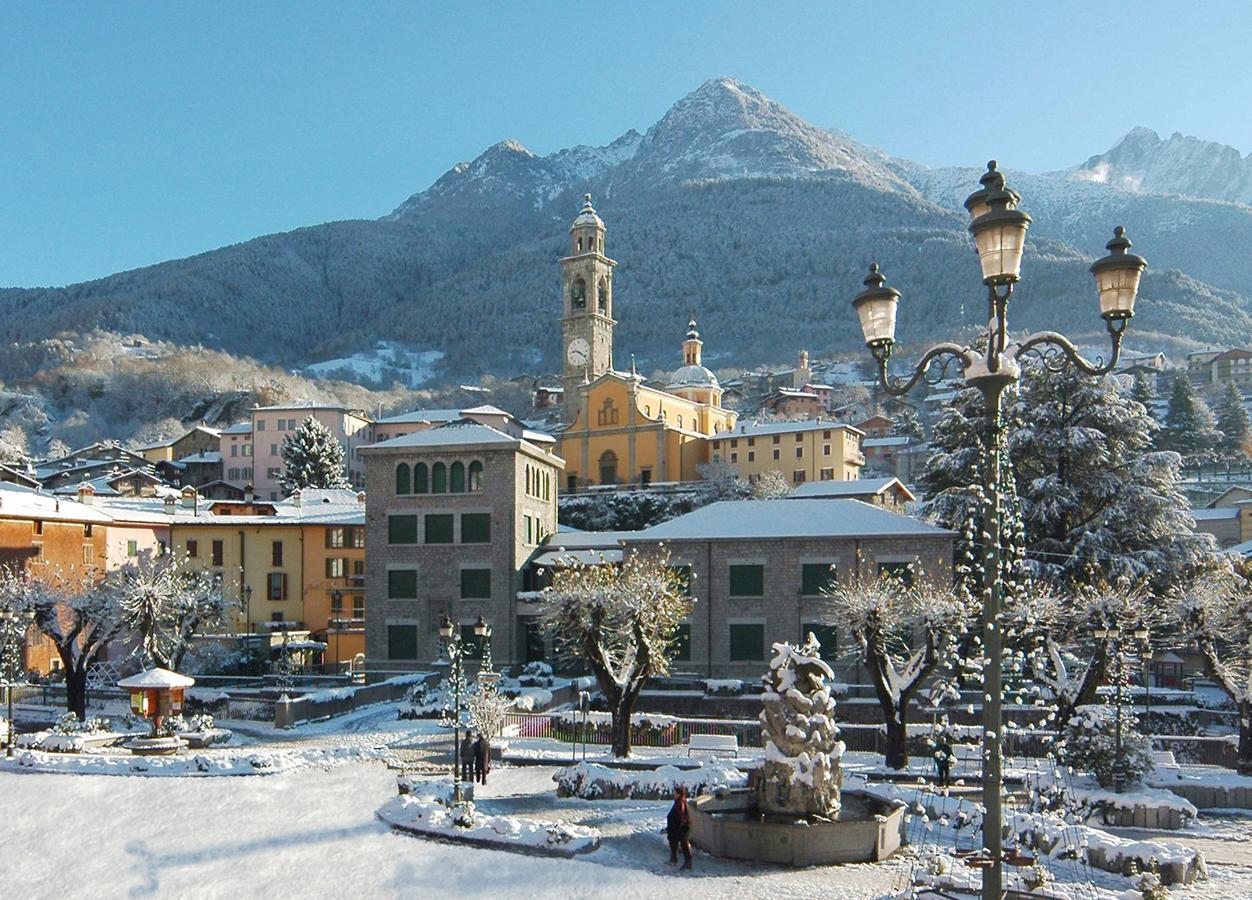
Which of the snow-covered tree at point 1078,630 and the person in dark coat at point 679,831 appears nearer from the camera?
the person in dark coat at point 679,831

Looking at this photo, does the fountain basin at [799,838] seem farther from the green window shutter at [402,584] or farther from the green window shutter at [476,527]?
the green window shutter at [402,584]

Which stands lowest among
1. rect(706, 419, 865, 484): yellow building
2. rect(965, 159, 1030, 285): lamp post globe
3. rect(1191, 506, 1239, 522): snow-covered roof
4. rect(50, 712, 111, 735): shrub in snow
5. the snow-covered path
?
rect(50, 712, 111, 735): shrub in snow

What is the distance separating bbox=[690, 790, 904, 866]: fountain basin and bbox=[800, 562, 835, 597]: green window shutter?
23672 mm

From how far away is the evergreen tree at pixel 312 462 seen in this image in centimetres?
9838

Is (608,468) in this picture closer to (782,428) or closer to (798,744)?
(782,428)

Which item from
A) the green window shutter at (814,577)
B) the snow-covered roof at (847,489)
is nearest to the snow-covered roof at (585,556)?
the green window shutter at (814,577)

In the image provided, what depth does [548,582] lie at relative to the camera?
169ft

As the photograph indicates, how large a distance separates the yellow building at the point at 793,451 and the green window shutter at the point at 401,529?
149 ft

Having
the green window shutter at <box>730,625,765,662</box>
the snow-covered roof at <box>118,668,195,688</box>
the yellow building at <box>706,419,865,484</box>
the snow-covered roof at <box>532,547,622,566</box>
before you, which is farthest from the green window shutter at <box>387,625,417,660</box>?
the yellow building at <box>706,419,865,484</box>

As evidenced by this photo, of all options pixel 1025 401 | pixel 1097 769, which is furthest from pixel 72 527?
pixel 1097 769

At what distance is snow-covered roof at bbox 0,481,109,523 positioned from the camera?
5072 centimetres

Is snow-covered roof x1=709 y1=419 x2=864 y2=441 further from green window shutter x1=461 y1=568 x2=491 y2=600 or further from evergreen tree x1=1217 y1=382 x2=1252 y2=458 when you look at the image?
green window shutter x1=461 y1=568 x2=491 y2=600

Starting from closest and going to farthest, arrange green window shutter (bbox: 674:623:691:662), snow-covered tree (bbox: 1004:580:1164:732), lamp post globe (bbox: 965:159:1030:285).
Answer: lamp post globe (bbox: 965:159:1030:285), snow-covered tree (bbox: 1004:580:1164:732), green window shutter (bbox: 674:623:691:662)

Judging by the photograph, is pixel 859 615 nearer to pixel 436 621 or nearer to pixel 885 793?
pixel 885 793
